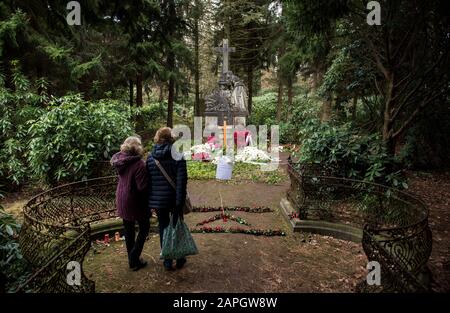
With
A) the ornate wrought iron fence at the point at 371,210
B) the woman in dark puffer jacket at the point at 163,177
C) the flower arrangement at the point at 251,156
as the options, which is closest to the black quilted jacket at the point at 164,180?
the woman in dark puffer jacket at the point at 163,177

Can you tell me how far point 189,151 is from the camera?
1449cm

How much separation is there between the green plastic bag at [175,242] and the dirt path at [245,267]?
0.37m

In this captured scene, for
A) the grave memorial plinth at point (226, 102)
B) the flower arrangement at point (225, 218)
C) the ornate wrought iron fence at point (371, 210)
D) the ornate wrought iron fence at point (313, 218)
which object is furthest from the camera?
the grave memorial plinth at point (226, 102)

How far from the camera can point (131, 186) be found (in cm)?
473

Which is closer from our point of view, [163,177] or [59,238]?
[59,238]

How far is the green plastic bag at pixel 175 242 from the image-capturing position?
4641 mm

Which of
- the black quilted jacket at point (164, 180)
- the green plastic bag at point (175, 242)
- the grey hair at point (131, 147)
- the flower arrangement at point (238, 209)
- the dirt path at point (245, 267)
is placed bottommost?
the dirt path at point (245, 267)

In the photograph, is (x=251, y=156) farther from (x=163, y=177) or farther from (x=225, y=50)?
(x=163, y=177)

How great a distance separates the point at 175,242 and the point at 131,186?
1.00 m

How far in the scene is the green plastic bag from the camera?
4641 mm

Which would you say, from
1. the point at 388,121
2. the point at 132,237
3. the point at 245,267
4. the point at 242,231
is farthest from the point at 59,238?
the point at 388,121

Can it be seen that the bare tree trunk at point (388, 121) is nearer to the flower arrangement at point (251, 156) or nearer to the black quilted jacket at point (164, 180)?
the black quilted jacket at point (164, 180)

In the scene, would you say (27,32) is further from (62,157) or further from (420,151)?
(420,151)
